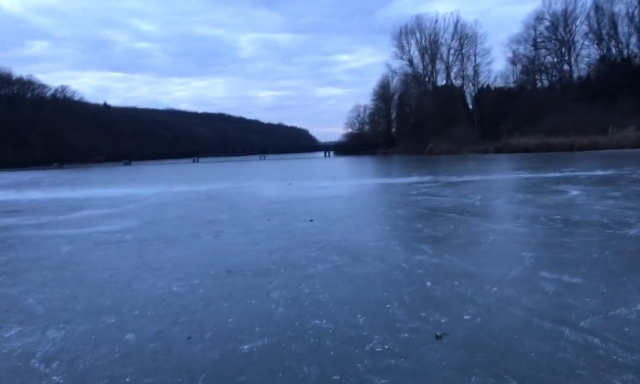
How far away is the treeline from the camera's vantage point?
219 feet

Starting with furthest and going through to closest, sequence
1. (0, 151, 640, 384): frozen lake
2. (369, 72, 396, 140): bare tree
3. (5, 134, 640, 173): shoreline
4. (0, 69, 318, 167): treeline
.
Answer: (0, 69, 318, 167): treeline
(369, 72, 396, 140): bare tree
(5, 134, 640, 173): shoreline
(0, 151, 640, 384): frozen lake

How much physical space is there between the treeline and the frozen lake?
2134 inches

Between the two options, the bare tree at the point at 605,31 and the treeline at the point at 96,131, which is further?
the treeline at the point at 96,131

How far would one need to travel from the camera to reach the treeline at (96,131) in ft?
219

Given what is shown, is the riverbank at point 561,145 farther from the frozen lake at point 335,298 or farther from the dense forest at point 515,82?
the frozen lake at point 335,298

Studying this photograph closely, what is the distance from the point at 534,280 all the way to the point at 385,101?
1980 inches

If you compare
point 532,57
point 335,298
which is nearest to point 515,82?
point 532,57

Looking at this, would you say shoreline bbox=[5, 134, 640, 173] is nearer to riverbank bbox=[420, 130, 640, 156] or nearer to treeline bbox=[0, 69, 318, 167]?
riverbank bbox=[420, 130, 640, 156]

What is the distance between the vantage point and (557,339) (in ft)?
12.1

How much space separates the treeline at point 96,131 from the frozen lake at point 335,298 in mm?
54202

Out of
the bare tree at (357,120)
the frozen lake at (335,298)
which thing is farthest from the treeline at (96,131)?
the frozen lake at (335,298)

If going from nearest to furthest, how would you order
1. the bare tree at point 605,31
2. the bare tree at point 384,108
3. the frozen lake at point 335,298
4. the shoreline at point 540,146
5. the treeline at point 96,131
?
the frozen lake at point 335,298
the shoreline at point 540,146
the bare tree at point 605,31
the bare tree at point 384,108
the treeline at point 96,131

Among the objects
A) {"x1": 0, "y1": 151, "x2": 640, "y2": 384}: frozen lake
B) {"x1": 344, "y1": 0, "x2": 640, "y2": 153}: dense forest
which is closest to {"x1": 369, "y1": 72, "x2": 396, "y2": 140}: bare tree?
{"x1": 344, "y1": 0, "x2": 640, "y2": 153}: dense forest

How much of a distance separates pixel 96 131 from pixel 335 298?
8400 centimetres
